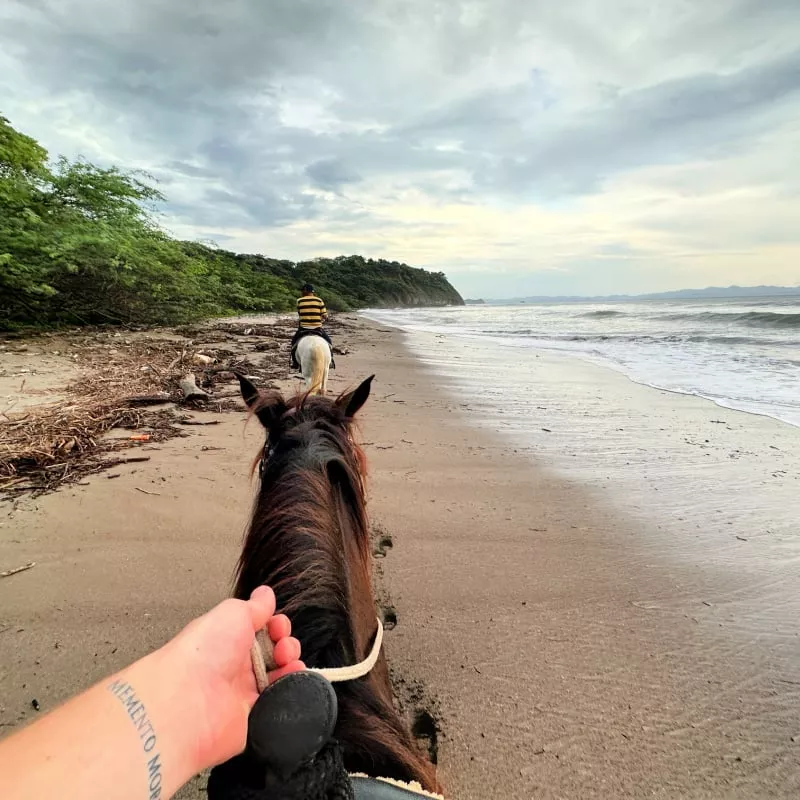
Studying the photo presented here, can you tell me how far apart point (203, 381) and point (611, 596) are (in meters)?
5.45

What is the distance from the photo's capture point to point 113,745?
550 millimetres

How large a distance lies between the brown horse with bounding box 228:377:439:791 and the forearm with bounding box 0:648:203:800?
380mm

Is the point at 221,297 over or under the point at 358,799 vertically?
over

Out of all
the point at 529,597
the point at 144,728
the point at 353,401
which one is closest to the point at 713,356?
the point at 529,597

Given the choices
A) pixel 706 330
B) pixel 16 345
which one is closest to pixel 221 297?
pixel 16 345

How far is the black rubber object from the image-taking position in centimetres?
64

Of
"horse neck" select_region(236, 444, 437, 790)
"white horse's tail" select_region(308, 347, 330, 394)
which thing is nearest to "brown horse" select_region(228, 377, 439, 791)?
"horse neck" select_region(236, 444, 437, 790)

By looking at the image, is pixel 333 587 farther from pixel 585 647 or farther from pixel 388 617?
pixel 585 647

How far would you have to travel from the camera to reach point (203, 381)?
20.5ft

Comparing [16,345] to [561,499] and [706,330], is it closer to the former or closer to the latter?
[561,499]

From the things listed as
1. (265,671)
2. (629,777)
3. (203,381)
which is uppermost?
(265,671)

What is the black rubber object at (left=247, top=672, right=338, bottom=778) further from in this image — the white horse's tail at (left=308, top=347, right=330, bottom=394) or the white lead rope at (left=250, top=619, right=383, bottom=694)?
the white horse's tail at (left=308, top=347, right=330, bottom=394)

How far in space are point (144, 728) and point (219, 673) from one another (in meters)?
0.13

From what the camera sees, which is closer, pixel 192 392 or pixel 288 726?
pixel 288 726
